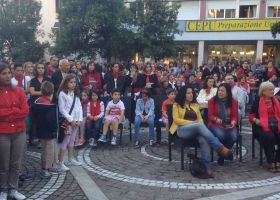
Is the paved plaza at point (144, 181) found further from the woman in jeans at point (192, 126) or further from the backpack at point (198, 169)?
the woman in jeans at point (192, 126)

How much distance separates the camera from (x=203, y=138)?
6332mm

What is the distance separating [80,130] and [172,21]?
1485 centimetres

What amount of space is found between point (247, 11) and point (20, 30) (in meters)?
18.2

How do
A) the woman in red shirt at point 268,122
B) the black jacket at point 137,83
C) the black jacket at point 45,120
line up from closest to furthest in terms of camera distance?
A: 1. the black jacket at point 45,120
2. the woman in red shirt at point 268,122
3. the black jacket at point 137,83

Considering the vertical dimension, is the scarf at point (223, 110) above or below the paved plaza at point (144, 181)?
above

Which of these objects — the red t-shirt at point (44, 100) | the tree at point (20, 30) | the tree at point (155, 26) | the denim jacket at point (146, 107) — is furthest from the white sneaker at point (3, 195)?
the tree at point (20, 30)

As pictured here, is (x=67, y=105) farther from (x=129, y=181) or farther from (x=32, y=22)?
(x=32, y=22)

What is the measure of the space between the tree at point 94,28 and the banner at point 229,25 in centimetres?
1249

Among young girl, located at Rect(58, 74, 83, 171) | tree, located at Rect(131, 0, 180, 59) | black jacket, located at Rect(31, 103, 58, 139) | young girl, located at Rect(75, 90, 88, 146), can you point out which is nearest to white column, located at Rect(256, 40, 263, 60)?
tree, located at Rect(131, 0, 180, 59)

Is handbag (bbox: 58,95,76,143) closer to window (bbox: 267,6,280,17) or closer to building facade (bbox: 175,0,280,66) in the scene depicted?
building facade (bbox: 175,0,280,66)

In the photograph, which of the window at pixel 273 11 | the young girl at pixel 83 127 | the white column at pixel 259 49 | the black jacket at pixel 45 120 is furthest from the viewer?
the white column at pixel 259 49

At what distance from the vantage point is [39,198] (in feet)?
16.7

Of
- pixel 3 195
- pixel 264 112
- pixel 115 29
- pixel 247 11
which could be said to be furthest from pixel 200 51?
pixel 3 195

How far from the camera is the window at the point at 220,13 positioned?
3045 cm
